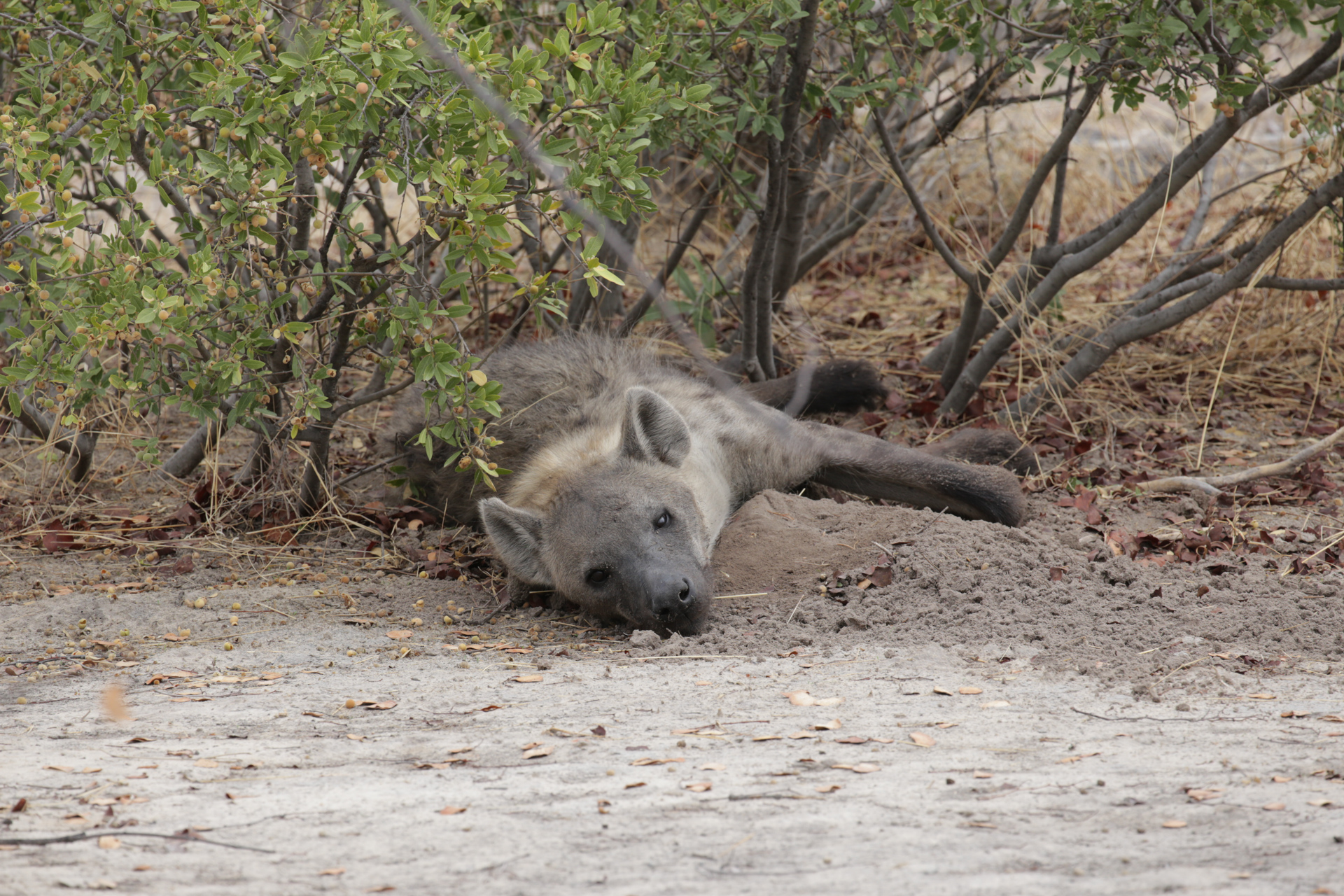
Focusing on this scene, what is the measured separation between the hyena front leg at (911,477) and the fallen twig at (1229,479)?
0.67 meters

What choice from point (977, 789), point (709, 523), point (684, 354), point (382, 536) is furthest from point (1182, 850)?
point (684, 354)

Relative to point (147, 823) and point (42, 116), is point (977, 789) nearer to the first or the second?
A: point (147, 823)

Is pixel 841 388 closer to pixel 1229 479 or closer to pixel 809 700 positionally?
pixel 1229 479

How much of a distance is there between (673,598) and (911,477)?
152 centimetres

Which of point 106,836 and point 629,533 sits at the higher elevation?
point 629,533

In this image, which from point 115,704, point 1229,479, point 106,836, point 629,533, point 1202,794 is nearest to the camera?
point 106,836

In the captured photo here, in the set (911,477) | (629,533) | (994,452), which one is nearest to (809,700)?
(629,533)

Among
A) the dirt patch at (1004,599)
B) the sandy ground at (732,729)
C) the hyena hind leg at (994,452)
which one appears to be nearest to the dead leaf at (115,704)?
the sandy ground at (732,729)

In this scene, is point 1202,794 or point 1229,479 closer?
point 1202,794

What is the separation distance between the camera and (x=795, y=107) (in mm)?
5043

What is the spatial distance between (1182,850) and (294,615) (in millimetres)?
3122

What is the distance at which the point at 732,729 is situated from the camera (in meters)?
2.92

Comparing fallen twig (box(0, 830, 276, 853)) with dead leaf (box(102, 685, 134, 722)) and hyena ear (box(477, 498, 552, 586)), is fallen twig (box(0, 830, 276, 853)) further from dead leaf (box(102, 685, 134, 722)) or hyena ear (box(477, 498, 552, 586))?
hyena ear (box(477, 498, 552, 586))

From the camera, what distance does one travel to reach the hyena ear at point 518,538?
4359 millimetres
